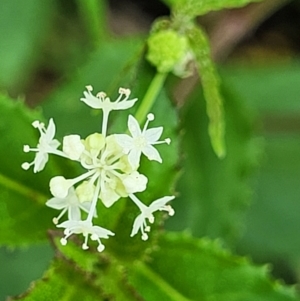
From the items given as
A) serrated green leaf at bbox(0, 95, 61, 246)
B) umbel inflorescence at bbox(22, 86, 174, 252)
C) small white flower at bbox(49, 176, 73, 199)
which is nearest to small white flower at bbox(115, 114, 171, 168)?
umbel inflorescence at bbox(22, 86, 174, 252)

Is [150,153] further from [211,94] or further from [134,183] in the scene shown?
[211,94]

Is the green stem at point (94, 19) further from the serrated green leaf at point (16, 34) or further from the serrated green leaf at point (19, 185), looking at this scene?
the serrated green leaf at point (19, 185)

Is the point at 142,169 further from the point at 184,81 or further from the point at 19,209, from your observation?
the point at 184,81

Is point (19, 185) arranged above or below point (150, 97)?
below

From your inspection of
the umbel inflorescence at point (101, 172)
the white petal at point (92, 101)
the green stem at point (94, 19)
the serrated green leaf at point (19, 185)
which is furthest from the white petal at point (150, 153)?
the green stem at point (94, 19)

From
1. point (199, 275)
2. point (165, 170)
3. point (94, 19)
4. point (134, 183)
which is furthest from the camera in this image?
point (94, 19)

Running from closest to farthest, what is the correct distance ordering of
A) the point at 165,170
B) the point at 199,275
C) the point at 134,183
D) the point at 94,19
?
1. the point at 134,183
2. the point at 165,170
3. the point at 199,275
4. the point at 94,19

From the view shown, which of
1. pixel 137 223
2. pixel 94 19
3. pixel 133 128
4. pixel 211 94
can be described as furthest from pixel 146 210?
pixel 94 19

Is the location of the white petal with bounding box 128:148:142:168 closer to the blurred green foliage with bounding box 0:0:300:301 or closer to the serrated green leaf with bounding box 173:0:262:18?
the blurred green foliage with bounding box 0:0:300:301
